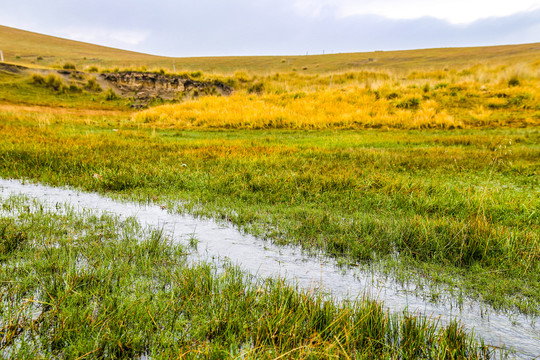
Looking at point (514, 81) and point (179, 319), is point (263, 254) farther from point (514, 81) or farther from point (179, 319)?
point (514, 81)

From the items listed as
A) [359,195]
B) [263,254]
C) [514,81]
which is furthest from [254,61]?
[263,254]

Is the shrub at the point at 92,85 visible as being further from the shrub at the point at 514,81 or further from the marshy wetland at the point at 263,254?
the shrub at the point at 514,81

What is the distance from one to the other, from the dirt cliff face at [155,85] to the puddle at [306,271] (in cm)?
2647

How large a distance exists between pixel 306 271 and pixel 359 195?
264 cm

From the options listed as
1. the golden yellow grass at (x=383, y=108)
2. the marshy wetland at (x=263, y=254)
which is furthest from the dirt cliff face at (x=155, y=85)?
the marshy wetland at (x=263, y=254)

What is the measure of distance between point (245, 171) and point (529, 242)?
14.7 feet

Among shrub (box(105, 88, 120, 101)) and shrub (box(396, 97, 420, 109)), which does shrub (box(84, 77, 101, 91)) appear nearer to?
shrub (box(105, 88, 120, 101))

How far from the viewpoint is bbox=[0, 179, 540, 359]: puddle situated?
1906mm

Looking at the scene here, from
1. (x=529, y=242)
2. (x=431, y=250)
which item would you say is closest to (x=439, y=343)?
(x=431, y=250)

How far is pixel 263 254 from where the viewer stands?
117 inches

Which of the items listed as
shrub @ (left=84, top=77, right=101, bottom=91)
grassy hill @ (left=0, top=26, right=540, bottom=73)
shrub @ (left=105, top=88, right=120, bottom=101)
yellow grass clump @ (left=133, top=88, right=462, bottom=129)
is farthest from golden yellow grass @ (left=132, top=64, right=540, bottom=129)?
grassy hill @ (left=0, top=26, right=540, bottom=73)

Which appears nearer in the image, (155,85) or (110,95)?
(110,95)

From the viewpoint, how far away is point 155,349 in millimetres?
1518

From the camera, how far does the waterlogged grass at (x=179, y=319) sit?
152 cm
